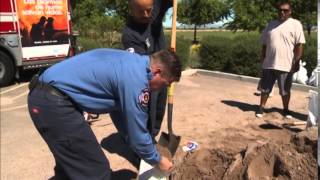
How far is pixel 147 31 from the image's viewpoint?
4852mm

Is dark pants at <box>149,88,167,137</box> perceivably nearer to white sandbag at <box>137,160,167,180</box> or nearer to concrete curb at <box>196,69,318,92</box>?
white sandbag at <box>137,160,167,180</box>

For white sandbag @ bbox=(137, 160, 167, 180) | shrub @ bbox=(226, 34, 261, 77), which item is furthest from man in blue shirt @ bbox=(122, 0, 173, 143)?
shrub @ bbox=(226, 34, 261, 77)

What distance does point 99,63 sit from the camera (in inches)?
117

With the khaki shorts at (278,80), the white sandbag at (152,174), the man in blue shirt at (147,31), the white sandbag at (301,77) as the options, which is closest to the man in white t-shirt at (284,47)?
the khaki shorts at (278,80)

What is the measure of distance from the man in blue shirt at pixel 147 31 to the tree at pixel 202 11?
16650 millimetres

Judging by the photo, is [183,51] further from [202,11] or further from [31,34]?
[202,11]

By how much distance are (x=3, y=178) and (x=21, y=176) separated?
0.18 metres

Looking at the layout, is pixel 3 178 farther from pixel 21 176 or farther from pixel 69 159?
pixel 69 159

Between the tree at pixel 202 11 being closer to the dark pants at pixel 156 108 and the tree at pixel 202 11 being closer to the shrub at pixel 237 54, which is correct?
the shrub at pixel 237 54

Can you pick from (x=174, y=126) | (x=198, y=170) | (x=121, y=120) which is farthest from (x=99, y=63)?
(x=174, y=126)

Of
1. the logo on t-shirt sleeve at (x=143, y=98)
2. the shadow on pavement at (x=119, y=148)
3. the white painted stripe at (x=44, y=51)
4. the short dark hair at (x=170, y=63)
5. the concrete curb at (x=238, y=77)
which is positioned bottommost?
the concrete curb at (x=238, y=77)

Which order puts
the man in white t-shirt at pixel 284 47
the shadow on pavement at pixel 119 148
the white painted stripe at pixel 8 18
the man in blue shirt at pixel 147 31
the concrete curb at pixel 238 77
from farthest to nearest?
the white painted stripe at pixel 8 18, the concrete curb at pixel 238 77, the man in white t-shirt at pixel 284 47, the shadow on pavement at pixel 119 148, the man in blue shirt at pixel 147 31

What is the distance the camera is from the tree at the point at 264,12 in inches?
667

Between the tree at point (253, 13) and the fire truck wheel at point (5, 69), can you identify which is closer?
the fire truck wheel at point (5, 69)
